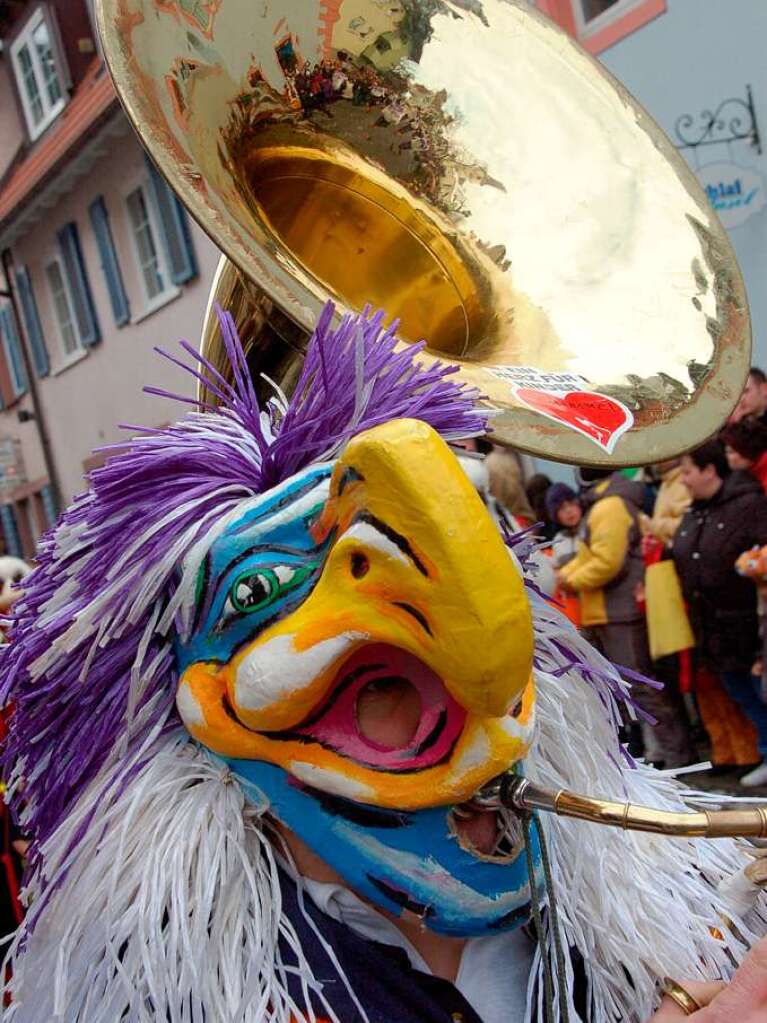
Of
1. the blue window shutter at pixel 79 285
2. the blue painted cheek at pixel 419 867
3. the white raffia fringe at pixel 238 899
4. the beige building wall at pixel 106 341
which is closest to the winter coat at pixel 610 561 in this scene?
the white raffia fringe at pixel 238 899

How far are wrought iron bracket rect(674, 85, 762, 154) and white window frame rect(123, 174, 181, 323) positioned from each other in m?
5.33

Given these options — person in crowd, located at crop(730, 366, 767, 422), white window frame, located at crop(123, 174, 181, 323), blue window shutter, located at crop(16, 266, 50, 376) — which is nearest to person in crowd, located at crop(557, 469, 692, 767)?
person in crowd, located at crop(730, 366, 767, 422)

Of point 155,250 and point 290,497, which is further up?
point 155,250

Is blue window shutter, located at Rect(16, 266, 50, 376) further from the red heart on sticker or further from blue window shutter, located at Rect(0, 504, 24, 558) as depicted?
the red heart on sticker

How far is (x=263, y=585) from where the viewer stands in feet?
3.73

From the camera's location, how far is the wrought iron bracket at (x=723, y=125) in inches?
223

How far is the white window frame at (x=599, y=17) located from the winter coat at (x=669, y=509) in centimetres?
327

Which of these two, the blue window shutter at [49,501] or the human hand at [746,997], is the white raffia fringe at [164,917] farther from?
the blue window shutter at [49,501]

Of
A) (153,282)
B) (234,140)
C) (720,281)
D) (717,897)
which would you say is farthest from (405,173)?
(153,282)

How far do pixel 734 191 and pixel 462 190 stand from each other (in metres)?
4.16

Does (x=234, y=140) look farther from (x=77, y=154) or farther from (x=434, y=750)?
(x=77, y=154)

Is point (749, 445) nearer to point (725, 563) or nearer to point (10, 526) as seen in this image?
point (725, 563)

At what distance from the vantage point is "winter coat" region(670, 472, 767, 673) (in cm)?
375

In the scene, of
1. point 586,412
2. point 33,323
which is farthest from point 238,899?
point 33,323
